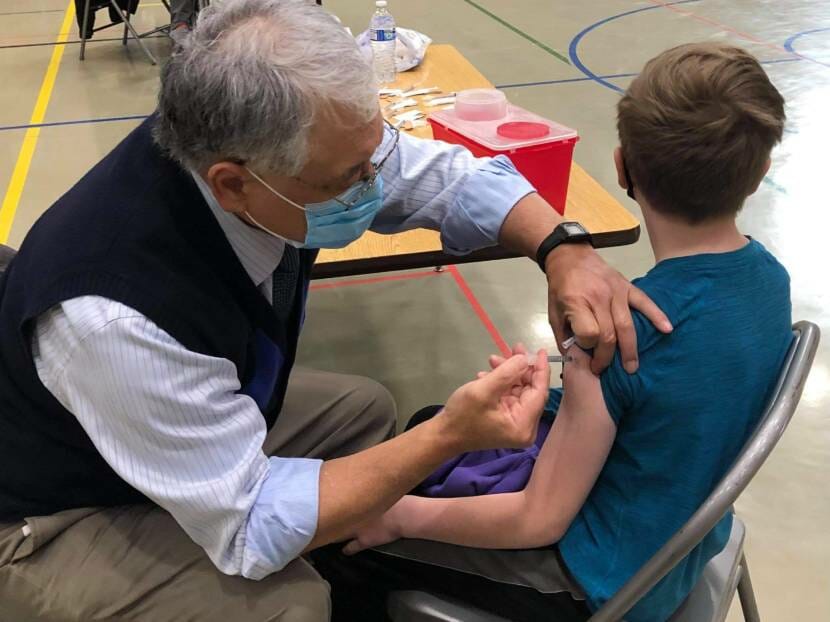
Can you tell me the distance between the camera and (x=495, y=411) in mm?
1003

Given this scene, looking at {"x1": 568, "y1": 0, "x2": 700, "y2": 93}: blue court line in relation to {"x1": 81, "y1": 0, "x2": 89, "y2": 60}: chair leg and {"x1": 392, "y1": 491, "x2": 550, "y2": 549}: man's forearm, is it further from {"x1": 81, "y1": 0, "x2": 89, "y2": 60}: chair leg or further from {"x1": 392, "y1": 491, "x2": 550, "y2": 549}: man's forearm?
{"x1": 392, "y1": 491, "x2": 550, "y2": 549}: man's forearm

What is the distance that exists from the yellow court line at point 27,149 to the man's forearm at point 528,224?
7.89 feet

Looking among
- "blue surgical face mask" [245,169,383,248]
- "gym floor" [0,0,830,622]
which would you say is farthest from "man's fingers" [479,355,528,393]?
"gym floor" [0,0,830,622]

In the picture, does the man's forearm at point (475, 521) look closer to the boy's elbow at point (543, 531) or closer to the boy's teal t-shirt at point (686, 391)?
the boy's elbow at point (543, 531)

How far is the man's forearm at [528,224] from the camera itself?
4.57 feet

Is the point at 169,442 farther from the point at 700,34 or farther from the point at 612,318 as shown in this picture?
the point at 700,34

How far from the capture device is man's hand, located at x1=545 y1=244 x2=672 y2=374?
0.99m

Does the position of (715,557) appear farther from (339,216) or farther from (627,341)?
(339,216)

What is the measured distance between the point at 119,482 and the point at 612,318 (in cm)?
79

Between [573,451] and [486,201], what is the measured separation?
23.3 inches

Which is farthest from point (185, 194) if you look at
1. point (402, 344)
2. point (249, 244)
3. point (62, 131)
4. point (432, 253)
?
point (62, 131)

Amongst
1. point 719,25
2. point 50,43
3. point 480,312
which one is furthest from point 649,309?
point 50,43

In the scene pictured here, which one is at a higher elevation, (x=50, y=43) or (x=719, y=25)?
(x=719, y=25)

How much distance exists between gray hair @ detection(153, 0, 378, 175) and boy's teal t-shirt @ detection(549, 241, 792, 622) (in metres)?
0.50
